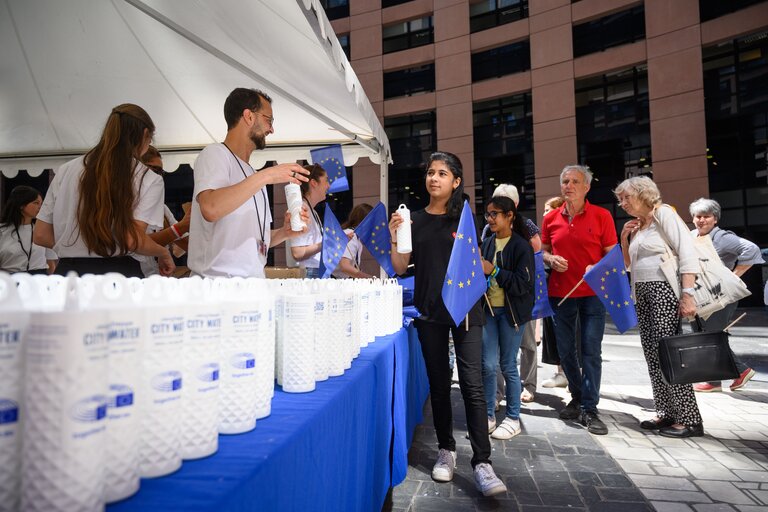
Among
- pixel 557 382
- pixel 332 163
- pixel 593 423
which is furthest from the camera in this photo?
pixel 557 382

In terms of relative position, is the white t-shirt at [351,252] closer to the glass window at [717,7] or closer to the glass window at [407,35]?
the glass window at [717,7]

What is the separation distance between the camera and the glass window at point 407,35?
50.5 feet

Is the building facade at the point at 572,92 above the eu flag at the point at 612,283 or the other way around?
above

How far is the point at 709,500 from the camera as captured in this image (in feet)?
7.68

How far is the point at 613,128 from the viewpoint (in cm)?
1323

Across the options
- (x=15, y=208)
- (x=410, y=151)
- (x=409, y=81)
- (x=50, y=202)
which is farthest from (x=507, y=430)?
(x=409, y=81)

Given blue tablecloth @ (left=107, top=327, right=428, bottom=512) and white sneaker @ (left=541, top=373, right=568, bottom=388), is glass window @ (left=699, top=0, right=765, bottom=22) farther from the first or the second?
blue tablecloth @ (left=107, top=327, right=428, bottom=512)

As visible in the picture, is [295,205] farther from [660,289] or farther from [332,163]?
[660,289]

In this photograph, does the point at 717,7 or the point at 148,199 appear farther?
the point at 717,7

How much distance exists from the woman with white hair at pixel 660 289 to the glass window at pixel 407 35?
546 inches

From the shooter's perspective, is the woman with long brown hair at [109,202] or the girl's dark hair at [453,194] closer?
the woman with long brown hair at [109,202]

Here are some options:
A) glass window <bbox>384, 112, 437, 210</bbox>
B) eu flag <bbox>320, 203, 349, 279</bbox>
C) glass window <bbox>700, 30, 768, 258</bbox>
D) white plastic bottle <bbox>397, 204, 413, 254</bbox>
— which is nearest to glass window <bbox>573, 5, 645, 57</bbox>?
glass window <bbox>700, 30, 768, 258</bbox>

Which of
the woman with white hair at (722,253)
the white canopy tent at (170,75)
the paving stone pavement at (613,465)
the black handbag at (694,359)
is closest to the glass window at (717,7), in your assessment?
the woman with white hair at (722,253)

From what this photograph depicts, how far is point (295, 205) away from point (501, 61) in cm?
1418
